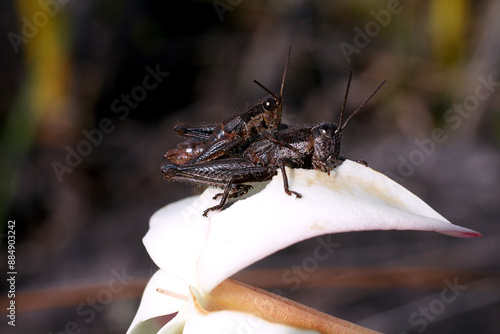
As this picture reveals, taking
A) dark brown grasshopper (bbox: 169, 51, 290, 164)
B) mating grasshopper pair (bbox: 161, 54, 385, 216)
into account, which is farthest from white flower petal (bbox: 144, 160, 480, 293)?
dark brown grasshopper (bbox: 169, 51, 290, 164)

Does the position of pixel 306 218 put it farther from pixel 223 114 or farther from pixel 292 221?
pixel 223 114

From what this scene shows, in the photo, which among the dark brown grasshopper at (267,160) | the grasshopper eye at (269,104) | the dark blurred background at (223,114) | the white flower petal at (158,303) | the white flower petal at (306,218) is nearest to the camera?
the white flower petal at (306,218)

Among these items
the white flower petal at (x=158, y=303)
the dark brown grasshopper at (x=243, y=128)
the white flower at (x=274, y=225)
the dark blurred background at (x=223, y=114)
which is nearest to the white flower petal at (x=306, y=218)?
the white flower at (x=274, y=225)

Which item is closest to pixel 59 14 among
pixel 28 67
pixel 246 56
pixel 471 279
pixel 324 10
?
pixel 28 67

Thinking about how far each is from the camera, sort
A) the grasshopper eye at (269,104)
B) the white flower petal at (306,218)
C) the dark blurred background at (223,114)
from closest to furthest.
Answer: the white flower petal at (306,218)
the grasshopper eye at (269,104)
the dark blurred background at (223,114)

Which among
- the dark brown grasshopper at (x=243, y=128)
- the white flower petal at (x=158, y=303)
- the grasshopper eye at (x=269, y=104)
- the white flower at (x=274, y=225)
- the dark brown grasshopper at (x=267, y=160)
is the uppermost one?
the grasshopper eye at (x=269, y=104)

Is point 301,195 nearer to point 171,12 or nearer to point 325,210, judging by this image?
point 325,210

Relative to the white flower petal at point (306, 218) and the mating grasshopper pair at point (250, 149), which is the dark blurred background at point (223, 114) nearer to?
the mating grasshopper pair at point (250, 149)

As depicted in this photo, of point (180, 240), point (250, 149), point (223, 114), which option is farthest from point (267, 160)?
point (223, 114)
